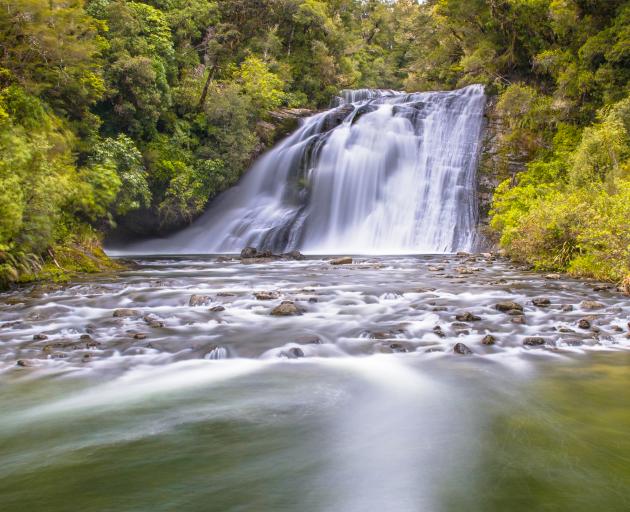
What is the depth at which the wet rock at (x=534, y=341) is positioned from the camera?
242 inches

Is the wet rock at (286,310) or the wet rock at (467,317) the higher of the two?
the wet rock at (467,317)

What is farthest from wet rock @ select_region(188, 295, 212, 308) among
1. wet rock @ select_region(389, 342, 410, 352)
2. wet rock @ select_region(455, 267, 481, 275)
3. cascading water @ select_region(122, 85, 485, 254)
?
cascading water @ select_region(122, 85, 485, 254)

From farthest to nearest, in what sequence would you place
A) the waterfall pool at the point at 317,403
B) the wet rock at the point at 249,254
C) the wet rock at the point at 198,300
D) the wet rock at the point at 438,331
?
1. the wet rock at the point at 249,254
2. the wet rock at the point at 198,300
3. the wet rock at the point at 438,331
4. the waterfall pool at the point at 317,403

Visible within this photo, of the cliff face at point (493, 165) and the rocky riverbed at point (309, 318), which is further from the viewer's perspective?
the cliff face at point (493, 165)

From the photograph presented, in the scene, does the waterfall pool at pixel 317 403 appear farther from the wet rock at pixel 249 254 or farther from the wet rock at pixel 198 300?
the wet rock at pixel 249 254

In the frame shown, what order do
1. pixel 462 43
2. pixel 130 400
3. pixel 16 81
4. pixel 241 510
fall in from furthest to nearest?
pixel 462 43 < pixel 16 81 < pixel 130 400 < pixel 241 510

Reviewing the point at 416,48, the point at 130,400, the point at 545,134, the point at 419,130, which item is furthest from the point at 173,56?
the point at 416,48

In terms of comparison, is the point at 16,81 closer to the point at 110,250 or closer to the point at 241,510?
the point at 110,250

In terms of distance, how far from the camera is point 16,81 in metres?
13.2

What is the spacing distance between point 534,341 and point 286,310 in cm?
369

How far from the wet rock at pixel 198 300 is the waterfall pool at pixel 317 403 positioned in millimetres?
50

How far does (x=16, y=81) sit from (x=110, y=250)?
363 inches

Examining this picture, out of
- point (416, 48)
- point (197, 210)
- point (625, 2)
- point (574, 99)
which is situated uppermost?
point (416, 48)

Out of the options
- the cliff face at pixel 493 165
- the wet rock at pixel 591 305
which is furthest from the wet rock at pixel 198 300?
the cliff face at pixel 493 165
